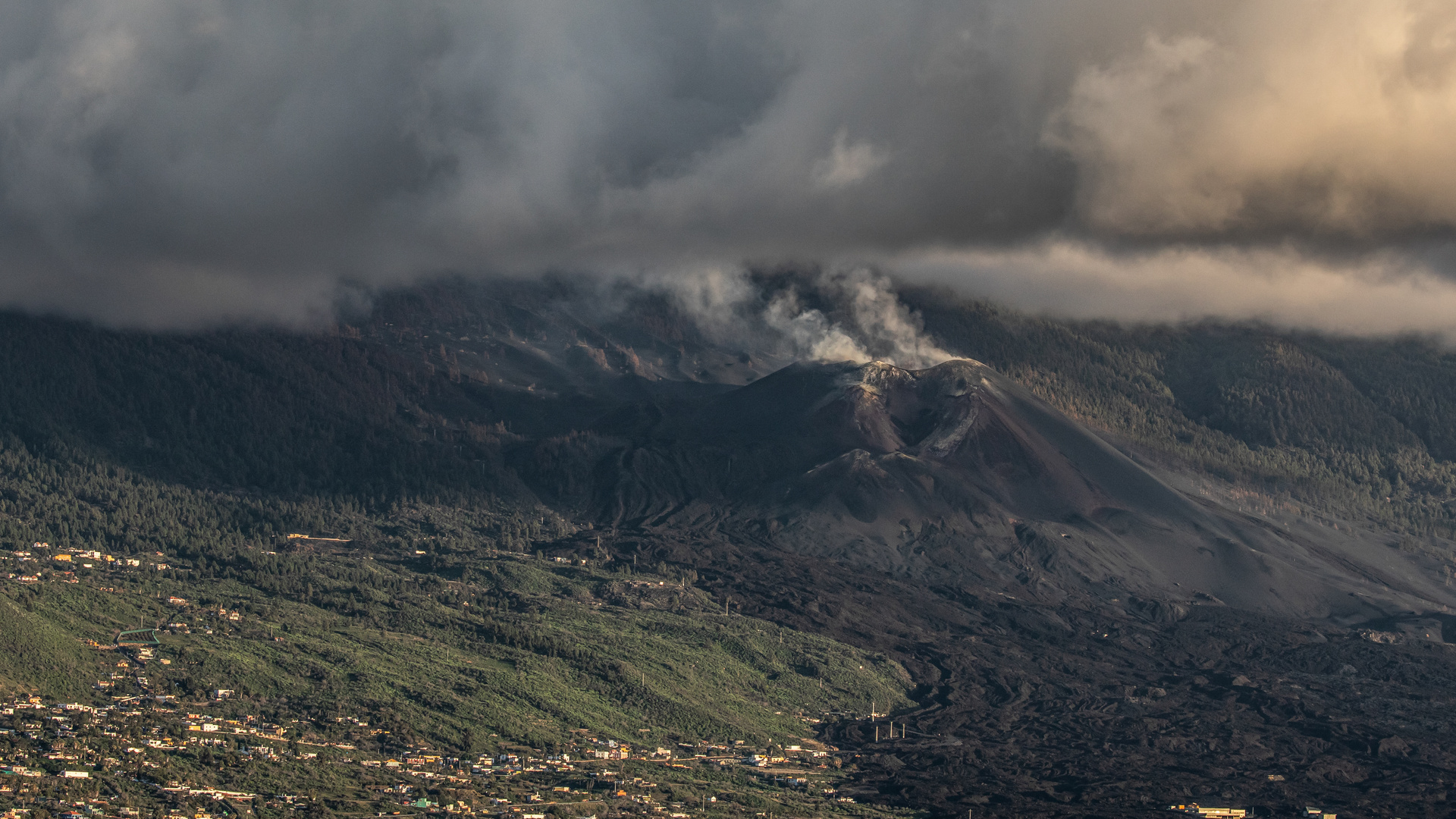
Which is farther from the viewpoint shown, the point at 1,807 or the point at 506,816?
the point at 506,816

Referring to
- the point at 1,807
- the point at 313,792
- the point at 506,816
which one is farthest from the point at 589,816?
the point at 1,807

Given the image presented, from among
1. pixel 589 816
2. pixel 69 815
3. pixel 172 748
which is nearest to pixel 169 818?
pixel 69 815

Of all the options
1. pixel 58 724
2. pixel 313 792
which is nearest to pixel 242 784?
pixel 313 792

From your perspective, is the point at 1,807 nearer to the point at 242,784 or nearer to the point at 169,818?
the point at 169,818

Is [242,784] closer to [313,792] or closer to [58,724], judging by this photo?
[313,792]

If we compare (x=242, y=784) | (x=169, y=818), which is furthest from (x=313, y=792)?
(x=169, y=818)

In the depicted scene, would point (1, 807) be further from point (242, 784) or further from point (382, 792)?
point (382, 792)

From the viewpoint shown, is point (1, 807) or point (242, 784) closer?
point (1, 807)

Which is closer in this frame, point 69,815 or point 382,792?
point 69,815
